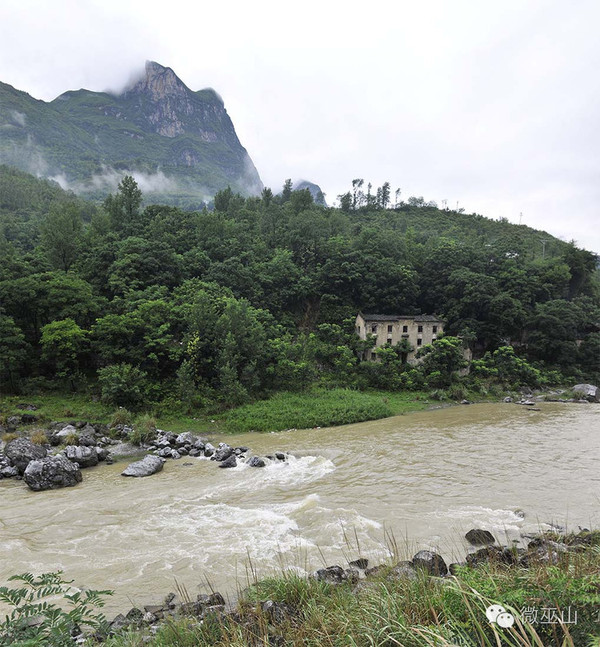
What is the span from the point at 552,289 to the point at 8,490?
4903 cm

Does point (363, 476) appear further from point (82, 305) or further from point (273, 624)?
point (82, 305)

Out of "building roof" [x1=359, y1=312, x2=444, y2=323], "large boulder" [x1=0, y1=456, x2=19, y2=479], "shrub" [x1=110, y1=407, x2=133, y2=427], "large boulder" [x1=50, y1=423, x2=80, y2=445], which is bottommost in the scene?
"large boulder" [x1=0, y1=456, x2=19, y2=479]

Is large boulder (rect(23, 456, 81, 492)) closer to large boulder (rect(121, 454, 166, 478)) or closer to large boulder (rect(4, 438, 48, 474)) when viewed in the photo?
large boulder (rect(4, 438, 48, 474))

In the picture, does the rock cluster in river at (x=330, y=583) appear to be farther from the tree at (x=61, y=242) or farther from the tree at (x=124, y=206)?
the tree at (x=124, y=206)

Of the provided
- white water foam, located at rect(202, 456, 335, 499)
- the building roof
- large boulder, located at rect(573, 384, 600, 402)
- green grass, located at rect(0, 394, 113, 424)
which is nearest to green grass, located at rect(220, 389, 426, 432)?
white water foam, located at rect(202, 456, 335, 499)

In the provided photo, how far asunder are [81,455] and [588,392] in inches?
1440

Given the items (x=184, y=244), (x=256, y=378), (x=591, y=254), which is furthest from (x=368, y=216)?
(x=256, y=378)

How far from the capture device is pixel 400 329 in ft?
116

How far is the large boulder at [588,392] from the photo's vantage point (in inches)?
1188

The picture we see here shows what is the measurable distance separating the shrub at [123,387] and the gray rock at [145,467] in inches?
275

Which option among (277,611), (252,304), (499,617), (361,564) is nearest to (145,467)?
(361,564)

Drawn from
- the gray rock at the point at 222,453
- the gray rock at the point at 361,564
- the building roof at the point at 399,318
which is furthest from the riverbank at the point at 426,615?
the building roof at the point at 399,318

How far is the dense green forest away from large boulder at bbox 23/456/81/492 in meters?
7.46

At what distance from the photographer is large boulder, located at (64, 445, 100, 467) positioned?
1567 centimetres
